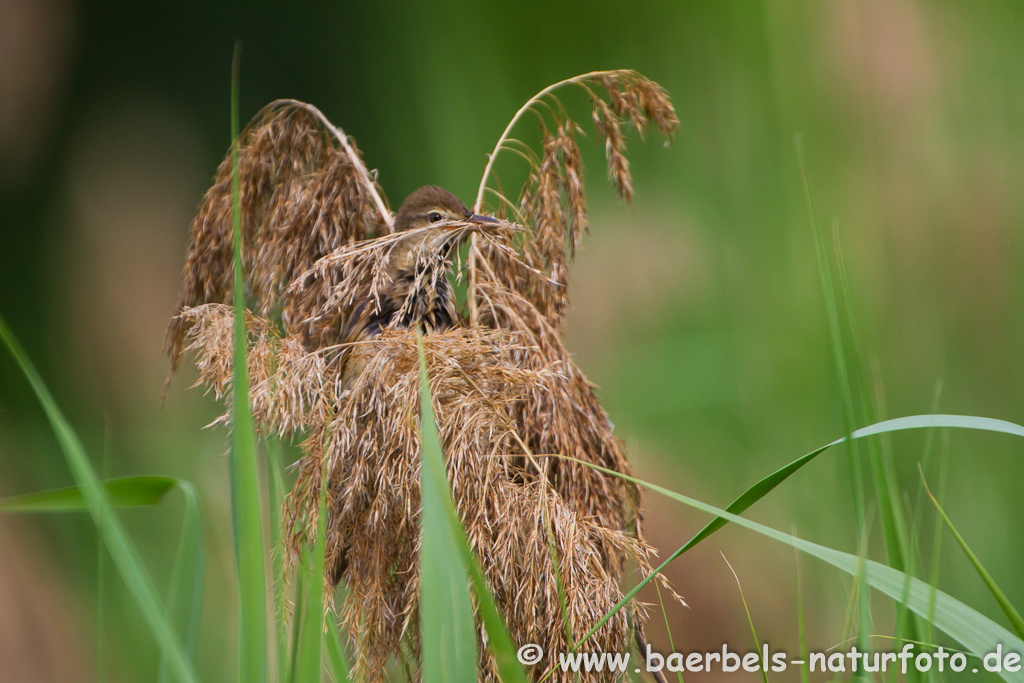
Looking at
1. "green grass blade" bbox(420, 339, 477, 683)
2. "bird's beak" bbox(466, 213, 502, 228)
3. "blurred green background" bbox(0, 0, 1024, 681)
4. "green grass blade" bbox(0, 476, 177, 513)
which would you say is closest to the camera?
"green grass blade" bbox(420, 339, 477, 683)

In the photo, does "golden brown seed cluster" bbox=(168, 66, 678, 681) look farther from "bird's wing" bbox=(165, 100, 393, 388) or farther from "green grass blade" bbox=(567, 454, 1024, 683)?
"green grass blade" bbox=(567, 454, 1024, 683)

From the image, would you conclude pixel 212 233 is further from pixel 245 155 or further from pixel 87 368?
pixel 87 368

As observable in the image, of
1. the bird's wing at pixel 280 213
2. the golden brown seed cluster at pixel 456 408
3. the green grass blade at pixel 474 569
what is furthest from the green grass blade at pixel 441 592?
the bird's wing at pixel 280 213

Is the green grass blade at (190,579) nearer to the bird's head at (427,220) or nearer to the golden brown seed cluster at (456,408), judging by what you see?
the golden brown seed cluster at (456,408)

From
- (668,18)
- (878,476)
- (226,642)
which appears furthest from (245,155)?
(668,18)

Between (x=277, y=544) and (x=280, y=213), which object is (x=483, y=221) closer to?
(x=280, y=213)

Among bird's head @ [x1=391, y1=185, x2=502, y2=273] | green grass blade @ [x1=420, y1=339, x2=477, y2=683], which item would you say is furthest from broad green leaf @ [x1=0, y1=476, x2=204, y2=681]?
bird's head @ [x1=391, y1=185, x2=502, y2=273]
